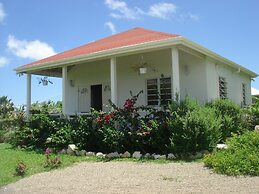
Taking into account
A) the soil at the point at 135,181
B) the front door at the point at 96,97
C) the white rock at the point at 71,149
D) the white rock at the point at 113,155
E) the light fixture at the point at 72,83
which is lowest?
the soil at the point at 135,181

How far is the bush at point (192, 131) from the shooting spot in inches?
406

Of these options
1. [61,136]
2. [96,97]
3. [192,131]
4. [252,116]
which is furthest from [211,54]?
[61,136]

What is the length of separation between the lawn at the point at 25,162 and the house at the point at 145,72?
287cm

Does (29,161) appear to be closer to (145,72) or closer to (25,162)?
(25,162)

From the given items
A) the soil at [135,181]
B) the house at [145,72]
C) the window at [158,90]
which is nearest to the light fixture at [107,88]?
the house at [145,72]

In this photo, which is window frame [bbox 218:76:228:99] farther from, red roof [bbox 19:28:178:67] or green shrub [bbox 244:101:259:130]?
red roof [bbox 19:28:178:67]

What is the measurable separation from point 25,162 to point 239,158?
6622mm

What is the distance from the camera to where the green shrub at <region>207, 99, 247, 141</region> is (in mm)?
12703

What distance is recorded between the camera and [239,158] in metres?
8.71

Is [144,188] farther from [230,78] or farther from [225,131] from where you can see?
[230,78]

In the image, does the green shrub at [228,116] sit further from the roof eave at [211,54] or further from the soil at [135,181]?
the soil at [135,181]

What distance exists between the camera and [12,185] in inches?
336

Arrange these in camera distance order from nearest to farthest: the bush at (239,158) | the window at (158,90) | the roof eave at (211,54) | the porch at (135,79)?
the bush at (239,158), the roof eave at (211,54), the porch at (135,79), the window at (158,90)

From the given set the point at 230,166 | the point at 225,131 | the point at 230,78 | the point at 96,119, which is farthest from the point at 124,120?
the point at 230,78
